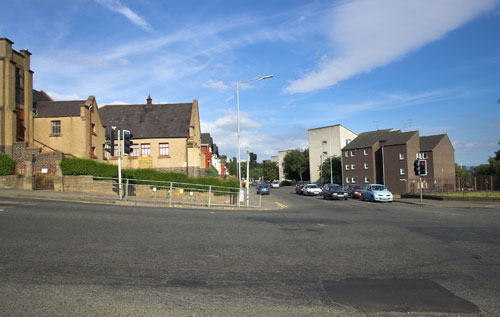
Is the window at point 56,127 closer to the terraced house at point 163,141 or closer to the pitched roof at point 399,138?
the terraced house at point 163,141

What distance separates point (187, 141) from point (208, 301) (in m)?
35.1

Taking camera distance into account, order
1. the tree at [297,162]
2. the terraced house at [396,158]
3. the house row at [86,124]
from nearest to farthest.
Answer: the house row at [86,124], the terraced house at [396,158], the tree at [297,162]

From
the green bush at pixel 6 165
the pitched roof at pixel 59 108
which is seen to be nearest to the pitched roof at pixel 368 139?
the pitched roof at pixel 59 108

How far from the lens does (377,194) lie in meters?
31.5

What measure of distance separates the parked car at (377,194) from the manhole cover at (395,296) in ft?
88.5

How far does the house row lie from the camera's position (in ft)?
89.9

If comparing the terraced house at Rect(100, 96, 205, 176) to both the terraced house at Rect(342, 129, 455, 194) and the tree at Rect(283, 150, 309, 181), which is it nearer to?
the terraced house at Rect(342, 129, 455, 194)

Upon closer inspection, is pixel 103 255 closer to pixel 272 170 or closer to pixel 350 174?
pixel 350 174

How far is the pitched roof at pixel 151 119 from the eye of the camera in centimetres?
3969

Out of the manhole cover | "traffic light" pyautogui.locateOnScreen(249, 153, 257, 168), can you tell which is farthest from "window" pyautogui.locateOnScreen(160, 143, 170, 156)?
the manhole cover

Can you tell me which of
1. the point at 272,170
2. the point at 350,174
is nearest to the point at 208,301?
the point at 350,174

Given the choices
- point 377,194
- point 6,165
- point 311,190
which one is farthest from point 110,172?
point 311,190

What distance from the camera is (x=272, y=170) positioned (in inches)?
5763

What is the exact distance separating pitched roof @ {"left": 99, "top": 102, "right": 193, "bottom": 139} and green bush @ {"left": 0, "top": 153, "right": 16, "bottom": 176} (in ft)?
54.1
